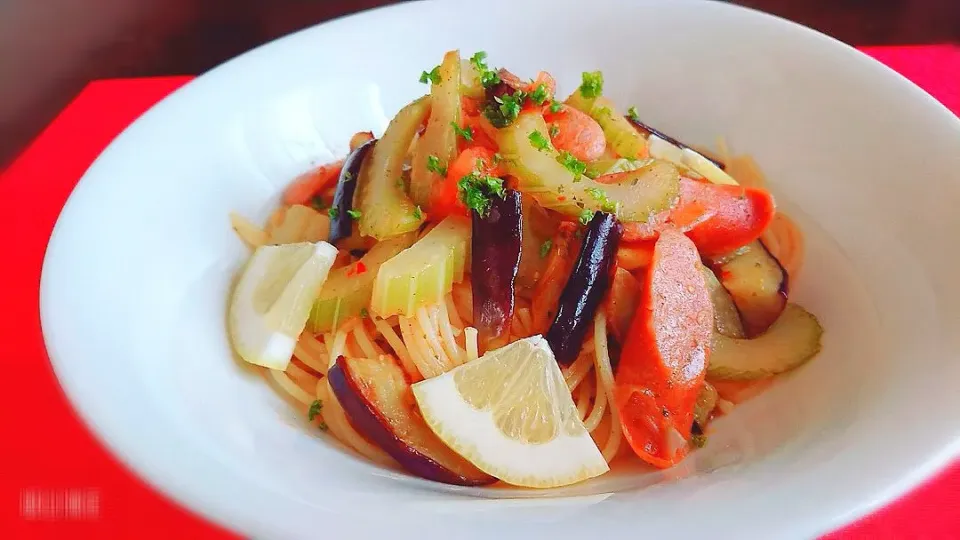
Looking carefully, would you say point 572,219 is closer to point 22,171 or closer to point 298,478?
point 298,478

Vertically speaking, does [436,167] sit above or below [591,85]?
below

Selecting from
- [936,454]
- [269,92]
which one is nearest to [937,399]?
[936,454]

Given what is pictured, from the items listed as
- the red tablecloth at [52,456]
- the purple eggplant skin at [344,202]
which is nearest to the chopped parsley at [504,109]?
the purple eggplant skin at [344,202]

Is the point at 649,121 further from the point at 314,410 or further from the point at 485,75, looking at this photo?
the point at 314,410

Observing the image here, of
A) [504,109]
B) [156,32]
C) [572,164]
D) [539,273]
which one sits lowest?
[156,32]

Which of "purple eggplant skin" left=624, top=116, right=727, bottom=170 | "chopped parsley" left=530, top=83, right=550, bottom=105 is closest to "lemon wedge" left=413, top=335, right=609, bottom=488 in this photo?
"chopped parsley" left=530, top=83, right=550, bottom=105

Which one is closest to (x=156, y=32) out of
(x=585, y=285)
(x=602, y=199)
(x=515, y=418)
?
(x=602, y=199)

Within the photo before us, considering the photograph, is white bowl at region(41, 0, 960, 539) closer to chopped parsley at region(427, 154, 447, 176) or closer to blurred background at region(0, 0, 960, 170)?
chopped parsley at region(427, 154, 447, 176)
